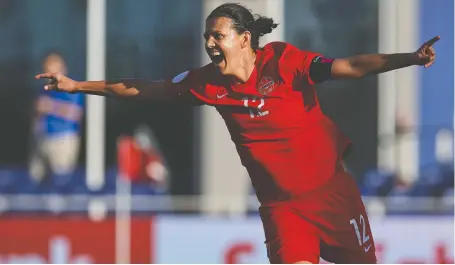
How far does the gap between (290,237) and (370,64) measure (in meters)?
0.95

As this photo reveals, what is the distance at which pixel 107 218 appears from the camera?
37.8 feet

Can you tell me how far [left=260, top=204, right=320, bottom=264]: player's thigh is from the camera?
21.4 feet

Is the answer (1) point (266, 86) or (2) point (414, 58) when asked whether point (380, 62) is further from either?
(1) point (266, 86)

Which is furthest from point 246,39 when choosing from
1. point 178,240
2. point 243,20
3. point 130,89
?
point 178,240

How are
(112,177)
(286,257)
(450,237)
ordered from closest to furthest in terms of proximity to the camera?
(286,257)
(450,237)
(112,177)

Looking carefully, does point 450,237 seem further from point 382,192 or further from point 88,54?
point 88,54

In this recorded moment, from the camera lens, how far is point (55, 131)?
12.6 meters

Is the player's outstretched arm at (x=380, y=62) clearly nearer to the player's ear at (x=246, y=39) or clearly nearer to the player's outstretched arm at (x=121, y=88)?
the player's ear at (x=246, y=39)

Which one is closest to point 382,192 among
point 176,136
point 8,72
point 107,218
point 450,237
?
point 450,237

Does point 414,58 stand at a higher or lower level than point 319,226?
higher

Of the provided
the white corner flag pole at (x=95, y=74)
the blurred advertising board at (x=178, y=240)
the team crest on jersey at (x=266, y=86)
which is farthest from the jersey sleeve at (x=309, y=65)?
the white corner flag pole at (x=95, y=74)

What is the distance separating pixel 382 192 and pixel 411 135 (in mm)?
1936

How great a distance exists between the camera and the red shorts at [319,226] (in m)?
6.55

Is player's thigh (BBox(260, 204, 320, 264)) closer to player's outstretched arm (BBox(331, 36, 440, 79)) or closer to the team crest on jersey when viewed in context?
the team crest on jersey
